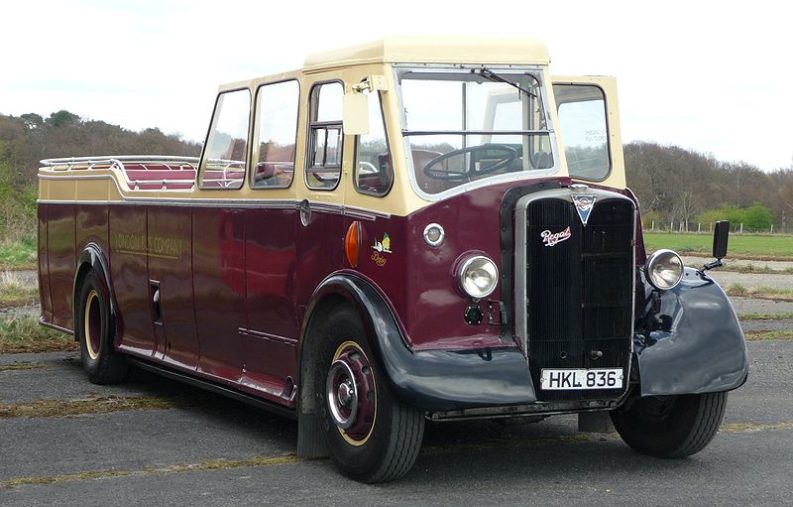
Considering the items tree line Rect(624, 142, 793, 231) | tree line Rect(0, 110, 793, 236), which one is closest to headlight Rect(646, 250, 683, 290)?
tree line Rect(0, 110, 793, 236)

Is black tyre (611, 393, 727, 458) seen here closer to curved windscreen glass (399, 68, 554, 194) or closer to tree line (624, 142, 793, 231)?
curved windscreen glass (399, 68, 554, 194)

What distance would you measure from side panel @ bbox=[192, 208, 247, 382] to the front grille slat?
2.58 m

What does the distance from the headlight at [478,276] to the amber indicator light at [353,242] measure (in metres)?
A: 0.72

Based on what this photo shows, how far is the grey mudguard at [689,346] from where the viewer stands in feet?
23.9

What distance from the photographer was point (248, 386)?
343 inches

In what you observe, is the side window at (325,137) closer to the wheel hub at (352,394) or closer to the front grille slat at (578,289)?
the wheel hub at (352,394)

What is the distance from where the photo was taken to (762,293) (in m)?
23.8

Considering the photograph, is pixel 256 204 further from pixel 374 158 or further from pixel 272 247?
pixel 374 158

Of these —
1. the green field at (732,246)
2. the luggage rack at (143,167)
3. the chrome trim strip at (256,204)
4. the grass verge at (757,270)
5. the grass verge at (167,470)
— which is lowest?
the green field at (732,246)

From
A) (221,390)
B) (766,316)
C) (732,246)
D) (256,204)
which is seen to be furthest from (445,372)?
(732,246)

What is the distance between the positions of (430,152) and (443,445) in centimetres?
220

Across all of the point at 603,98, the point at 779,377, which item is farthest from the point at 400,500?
the point at 779,377

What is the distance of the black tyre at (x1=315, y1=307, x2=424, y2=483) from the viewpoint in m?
6.96

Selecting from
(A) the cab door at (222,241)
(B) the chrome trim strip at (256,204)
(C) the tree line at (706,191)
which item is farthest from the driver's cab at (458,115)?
(C) the tree line at (706,191)
